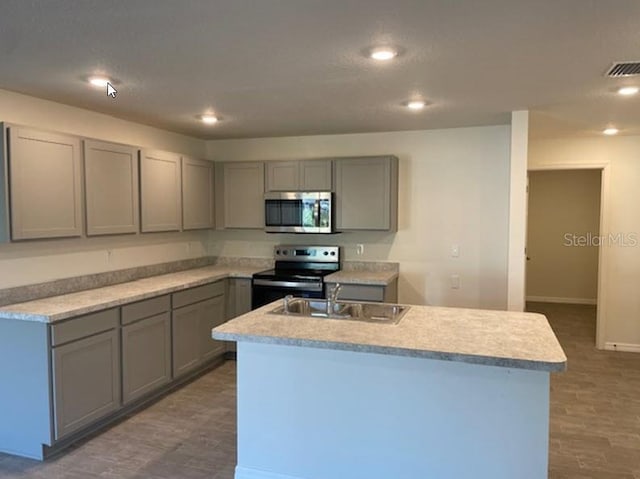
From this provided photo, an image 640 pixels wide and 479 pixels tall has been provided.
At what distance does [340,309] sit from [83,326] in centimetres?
167

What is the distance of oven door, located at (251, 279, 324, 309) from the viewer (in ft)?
14.9

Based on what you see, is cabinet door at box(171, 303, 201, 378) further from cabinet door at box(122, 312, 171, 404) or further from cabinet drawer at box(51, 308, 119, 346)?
cabinet drawer at box(51, 308, 119, 346)

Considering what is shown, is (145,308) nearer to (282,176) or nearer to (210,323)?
(210,323)

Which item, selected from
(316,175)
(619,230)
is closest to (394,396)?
(316,175)

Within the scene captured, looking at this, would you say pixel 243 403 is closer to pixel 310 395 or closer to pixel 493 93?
pixel 310 395

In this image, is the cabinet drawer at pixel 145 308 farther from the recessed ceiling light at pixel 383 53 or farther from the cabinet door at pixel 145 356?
the recessed ceiling light at pixel 383 53

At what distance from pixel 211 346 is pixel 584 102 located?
380 centimetres

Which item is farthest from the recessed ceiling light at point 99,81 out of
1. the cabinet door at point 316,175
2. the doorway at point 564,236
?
the doorway at point 564,236

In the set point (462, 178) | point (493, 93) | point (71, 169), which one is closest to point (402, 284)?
point (462, 178)

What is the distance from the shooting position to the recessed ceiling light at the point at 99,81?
294 centimetres

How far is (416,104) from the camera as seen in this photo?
3.68 m

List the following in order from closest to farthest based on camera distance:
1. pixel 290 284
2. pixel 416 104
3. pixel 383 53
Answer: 1. pixel 383 53
2. pixel 416 104
3. pixel 290 284

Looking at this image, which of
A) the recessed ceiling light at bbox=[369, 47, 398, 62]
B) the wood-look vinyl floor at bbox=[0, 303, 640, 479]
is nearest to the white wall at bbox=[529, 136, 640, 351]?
the wood-look vinyl floor at bbox=[0, 303, 640, 479]

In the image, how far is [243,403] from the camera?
105 inches
